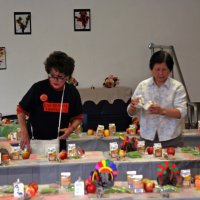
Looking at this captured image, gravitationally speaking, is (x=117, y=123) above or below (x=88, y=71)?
below

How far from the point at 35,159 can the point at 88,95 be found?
148 inches

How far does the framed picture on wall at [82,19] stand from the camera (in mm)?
7406

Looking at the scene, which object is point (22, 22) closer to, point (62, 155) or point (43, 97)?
point (43, 97)

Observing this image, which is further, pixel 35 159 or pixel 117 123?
pixel 117 123

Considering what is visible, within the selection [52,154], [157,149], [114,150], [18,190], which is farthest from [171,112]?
[18,190]

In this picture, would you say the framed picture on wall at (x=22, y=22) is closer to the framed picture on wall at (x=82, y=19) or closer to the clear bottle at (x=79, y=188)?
the framed picture on wall at (x=82, y=19)

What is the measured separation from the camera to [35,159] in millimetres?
3531

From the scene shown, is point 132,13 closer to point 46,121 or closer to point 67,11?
point 67,11

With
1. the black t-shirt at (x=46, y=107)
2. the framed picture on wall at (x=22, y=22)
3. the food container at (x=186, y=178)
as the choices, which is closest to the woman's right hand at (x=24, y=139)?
the black t-shirt at (x=46, y=107)

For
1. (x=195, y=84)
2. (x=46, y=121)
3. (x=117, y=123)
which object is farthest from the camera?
(x=195, y=84)

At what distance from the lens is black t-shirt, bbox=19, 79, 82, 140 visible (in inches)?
138

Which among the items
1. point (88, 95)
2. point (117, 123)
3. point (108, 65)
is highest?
point (108, 65)

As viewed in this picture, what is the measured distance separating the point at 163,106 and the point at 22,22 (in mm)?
4320

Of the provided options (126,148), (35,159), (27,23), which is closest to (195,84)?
(27,23)
